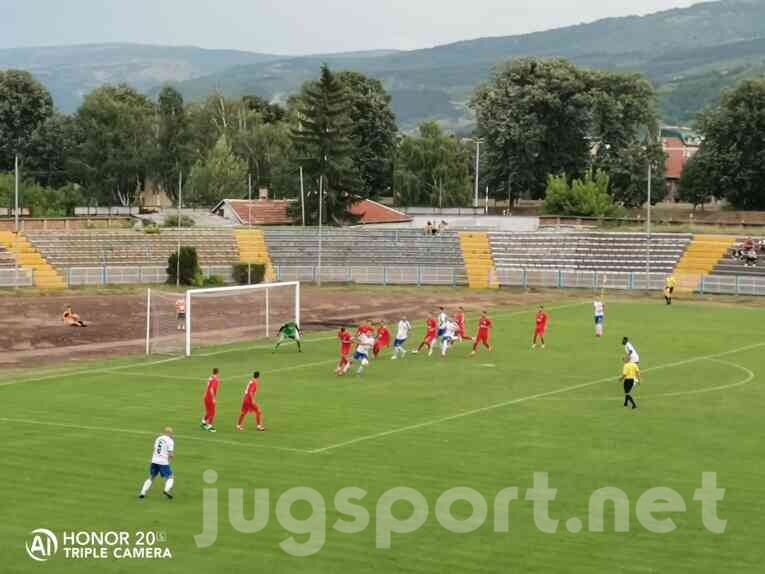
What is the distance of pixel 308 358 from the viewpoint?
51.9m

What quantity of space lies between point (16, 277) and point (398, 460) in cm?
4773

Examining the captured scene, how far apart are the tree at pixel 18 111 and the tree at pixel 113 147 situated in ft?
26.2

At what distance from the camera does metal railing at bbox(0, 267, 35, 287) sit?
75.1 m

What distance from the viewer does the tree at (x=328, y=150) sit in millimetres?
106500

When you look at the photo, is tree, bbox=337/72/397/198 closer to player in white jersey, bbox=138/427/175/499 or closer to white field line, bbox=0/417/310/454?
white field line, bbox=0/417/310/454

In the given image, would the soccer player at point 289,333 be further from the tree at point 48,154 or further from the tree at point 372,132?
the tree at point 48,154

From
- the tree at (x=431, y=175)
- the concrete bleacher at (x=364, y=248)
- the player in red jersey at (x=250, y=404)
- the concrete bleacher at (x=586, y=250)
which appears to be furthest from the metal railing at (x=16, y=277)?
the tree at (x=431, y=175)

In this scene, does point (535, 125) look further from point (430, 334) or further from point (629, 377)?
point (629, 377)

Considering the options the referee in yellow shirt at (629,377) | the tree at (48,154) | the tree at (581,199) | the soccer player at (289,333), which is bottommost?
the soccer player at (289,333)

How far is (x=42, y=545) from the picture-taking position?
81.6 feet

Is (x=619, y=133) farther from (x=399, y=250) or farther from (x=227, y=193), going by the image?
(x=399, y=250)

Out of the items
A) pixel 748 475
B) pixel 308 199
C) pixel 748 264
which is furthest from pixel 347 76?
pixel 748 475

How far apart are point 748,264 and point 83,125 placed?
75.4 meters

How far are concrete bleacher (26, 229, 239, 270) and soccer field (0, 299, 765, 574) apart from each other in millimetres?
31134
